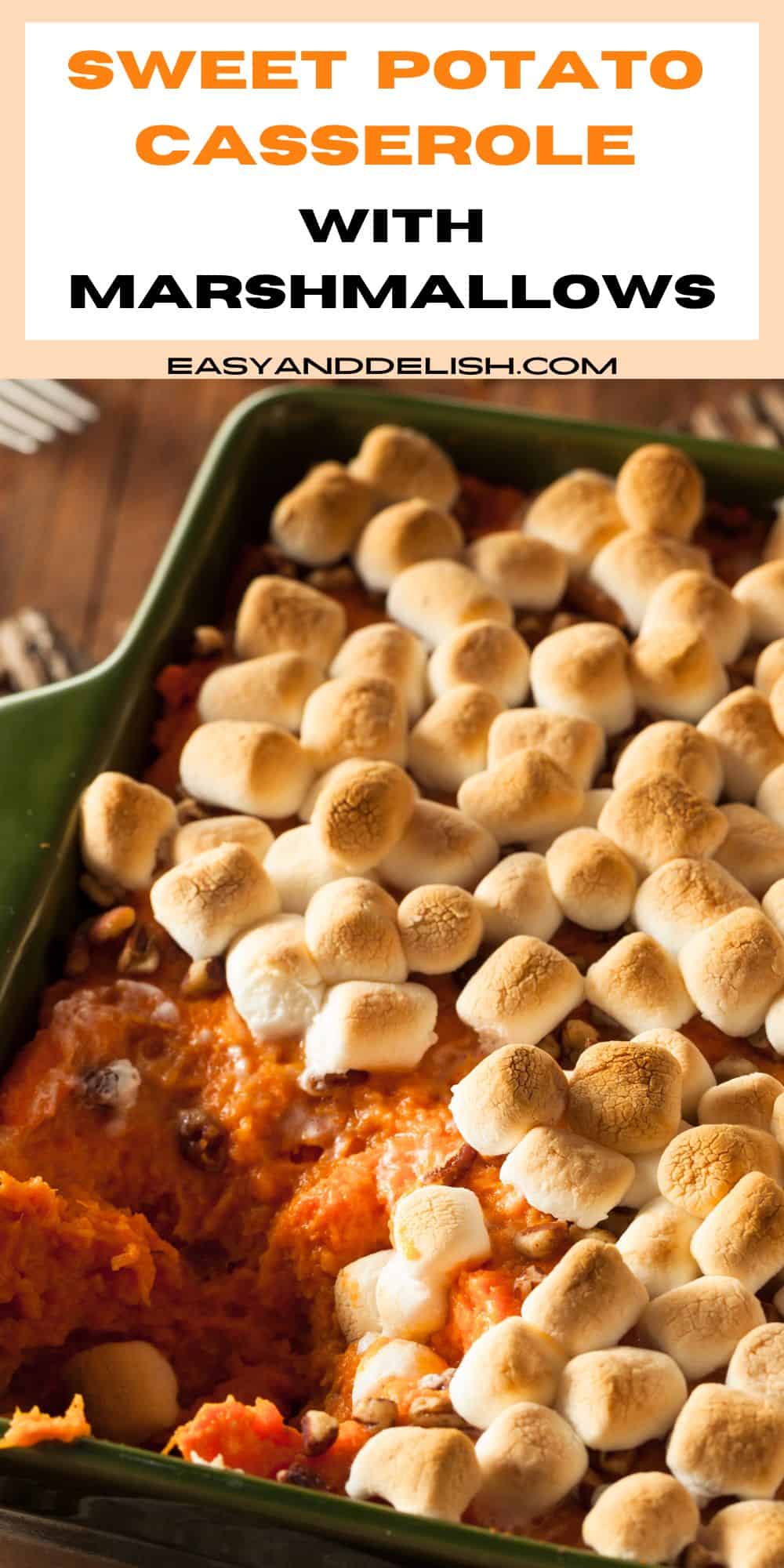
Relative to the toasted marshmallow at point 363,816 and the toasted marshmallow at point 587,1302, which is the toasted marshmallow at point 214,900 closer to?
the toasted marshmallow at point 363,816

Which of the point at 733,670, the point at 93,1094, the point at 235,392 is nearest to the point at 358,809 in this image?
the point at 93,1094

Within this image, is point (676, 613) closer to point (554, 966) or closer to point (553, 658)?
point (553, 658)

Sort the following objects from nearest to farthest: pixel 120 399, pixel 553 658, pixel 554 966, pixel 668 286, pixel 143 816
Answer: pixel 554 966, pixel 143 816, pixel 553 658, pixel 668 286, pixel 120 399

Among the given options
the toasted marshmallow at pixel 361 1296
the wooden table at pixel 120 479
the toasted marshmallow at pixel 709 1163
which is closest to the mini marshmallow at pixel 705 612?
the toasted marshmallow at pixel 709 1163

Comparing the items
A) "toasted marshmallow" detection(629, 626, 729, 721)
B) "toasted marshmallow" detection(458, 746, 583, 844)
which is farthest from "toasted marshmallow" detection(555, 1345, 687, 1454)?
"toasted marshmallow" detection(629, 626, 729, 721)

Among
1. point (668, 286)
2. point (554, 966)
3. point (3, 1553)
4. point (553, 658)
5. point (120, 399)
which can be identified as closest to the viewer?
point (3, 1553)

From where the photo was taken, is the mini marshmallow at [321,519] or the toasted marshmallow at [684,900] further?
the mini marshmallow at [321,519]
